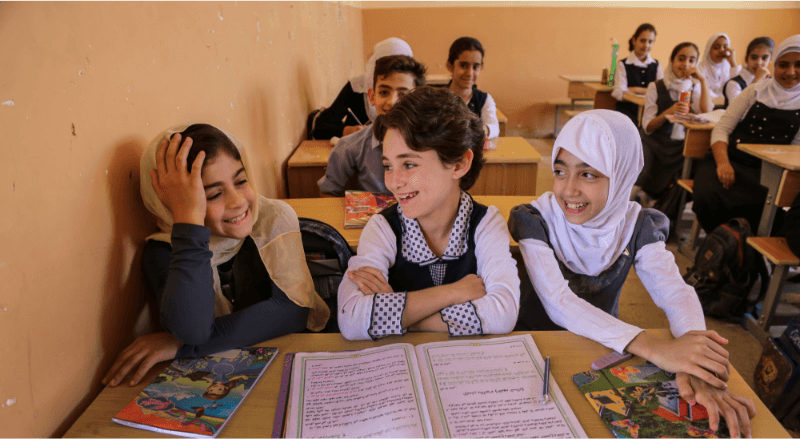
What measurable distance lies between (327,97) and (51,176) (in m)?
2.78

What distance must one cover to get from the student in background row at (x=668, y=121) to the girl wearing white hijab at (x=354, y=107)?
216cm

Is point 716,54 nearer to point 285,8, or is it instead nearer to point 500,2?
point 500,2

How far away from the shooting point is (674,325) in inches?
41.7

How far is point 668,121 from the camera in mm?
3729

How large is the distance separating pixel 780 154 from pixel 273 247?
2.39 metres

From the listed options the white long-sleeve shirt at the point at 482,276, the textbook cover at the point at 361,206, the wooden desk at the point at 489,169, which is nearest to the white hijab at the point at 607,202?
the white long-sleeve shirt at the point at 482,276

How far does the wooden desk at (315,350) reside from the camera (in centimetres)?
79

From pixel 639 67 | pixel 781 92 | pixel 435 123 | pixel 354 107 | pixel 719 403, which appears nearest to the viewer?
pixel 719 403

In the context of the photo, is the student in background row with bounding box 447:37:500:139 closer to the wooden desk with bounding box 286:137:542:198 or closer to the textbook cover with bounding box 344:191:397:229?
the wooden desk with bounding box 286:137:542:198

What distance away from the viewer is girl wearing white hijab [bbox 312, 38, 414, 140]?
2611mm

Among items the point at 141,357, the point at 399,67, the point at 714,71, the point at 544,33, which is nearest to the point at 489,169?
the point at 399,67

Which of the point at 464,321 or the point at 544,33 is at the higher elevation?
the point at 544,33

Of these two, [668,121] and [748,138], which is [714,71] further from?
[748,138]

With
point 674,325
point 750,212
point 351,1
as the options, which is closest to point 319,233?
point 674,325
